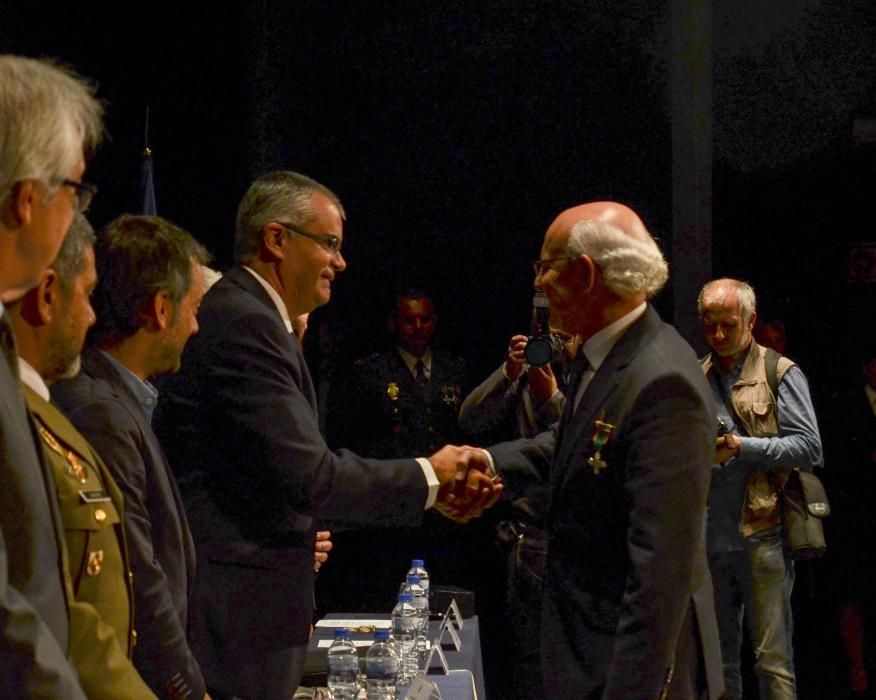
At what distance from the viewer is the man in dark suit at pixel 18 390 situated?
116cm

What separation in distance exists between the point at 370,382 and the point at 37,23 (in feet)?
6.03

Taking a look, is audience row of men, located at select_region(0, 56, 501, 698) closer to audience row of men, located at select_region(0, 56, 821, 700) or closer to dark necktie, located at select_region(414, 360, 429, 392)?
audience row of men, located at select_region(0, 56, 821, 700)

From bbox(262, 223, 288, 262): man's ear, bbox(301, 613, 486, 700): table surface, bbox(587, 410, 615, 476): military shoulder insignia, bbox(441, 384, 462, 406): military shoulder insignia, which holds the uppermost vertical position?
bbox(262, 223, 288, 262): man's ear

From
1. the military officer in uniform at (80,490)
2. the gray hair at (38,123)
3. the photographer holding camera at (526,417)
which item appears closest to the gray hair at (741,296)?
the photographer holding camera at (526,417)

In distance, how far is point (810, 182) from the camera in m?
5.73

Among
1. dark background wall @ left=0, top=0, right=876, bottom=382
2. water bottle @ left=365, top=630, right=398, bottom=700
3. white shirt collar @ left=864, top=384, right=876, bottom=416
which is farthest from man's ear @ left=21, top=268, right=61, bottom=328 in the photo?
white shirt collar @ left=864, top=384, right=876, bottom=416

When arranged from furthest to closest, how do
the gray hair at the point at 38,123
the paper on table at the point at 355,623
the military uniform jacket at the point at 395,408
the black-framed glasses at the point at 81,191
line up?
1. the military uniform jacket at the point at 395,408
2. the paper on table at the point at 355,623
3. the black-framed glasses at the point at 81,191
4. the gray hair at the point at 38,123

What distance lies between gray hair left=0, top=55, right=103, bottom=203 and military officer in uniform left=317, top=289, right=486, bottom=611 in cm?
364

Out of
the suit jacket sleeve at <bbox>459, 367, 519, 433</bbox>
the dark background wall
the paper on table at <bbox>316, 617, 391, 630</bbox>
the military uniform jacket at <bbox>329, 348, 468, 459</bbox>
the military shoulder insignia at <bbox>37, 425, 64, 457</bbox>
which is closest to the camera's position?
the military shoulder insignia at <bbox>37, 425, 64, 457</bbox>

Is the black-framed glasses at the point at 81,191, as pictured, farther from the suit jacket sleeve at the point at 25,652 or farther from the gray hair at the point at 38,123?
the suit jacket sleeve at the point at 25,652

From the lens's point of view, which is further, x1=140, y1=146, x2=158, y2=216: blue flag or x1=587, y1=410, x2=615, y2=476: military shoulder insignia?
x1=140, y1=146, x2=158, y2=216: blue flag

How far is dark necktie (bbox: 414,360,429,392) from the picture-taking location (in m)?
5.04

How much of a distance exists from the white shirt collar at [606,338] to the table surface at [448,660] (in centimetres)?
91

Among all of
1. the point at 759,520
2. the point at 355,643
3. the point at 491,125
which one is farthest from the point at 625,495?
the point at 491,125
